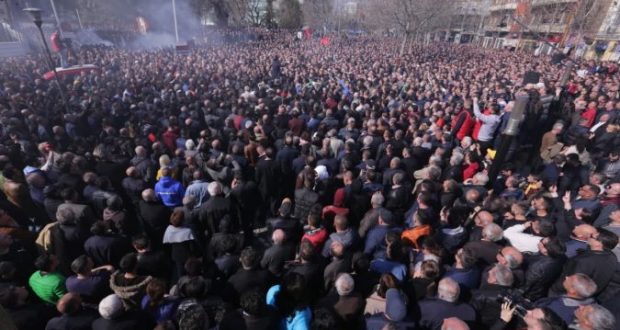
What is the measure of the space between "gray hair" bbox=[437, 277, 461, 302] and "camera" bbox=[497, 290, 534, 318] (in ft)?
1.57

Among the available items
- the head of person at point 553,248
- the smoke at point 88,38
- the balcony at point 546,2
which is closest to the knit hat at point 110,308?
the head of person at point 553,248

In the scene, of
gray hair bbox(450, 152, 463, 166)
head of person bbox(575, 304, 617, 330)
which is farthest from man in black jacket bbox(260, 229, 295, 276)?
gray hair bbox(450, 152, 463, 166)

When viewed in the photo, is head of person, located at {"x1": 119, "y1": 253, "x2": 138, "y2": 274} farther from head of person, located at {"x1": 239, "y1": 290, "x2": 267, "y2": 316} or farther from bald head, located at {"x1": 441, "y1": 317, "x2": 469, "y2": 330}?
bald head, located at {"x1": 441, "y1": 317, "x2": 469, "y2": 330}

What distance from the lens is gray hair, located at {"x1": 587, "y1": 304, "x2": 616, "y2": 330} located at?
2.42 metres

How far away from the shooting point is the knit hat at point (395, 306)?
275cm

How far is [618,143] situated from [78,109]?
52.6 ft

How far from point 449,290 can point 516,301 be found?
2.14 feet

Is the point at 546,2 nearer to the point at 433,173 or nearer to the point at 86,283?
the point at 433,173

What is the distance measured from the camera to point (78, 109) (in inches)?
421

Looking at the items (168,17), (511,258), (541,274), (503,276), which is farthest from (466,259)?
(168,17)

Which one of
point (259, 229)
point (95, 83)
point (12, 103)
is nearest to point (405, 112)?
point (259, 229)

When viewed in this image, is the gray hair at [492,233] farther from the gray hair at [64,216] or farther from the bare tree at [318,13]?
the bare tree at [318,13]

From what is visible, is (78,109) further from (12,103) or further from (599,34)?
(599,34)

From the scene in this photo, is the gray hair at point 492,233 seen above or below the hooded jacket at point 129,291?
above
